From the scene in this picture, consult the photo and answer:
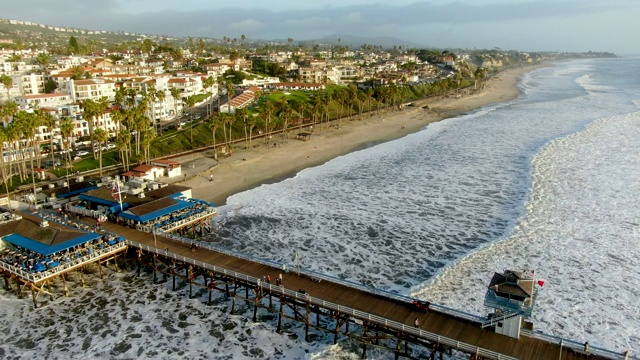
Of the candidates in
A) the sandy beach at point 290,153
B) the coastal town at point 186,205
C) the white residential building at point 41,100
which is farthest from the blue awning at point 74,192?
the white residential building at point 41,100

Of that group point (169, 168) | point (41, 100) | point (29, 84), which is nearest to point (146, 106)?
point (169, 168)

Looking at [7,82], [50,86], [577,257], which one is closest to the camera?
[577,257]

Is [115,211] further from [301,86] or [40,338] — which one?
[301,86]

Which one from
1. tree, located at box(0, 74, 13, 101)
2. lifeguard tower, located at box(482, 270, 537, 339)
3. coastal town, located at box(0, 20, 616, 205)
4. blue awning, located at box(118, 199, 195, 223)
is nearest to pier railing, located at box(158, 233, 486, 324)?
lifeguard tower, located at box(482, 270, 537, 339)

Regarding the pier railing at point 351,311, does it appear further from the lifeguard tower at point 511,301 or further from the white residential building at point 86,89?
the white residential building at point 86,89

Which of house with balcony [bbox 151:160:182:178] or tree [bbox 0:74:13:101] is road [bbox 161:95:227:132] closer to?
house with balcony [bbox 151:160:182:178]

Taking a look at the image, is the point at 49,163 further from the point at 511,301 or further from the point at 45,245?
the point at 511,301

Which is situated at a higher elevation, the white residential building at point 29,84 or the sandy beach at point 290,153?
the white residential building at point 29,84

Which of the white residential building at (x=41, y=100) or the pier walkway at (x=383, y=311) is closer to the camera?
the pier walkway at (x=383, y=311)
